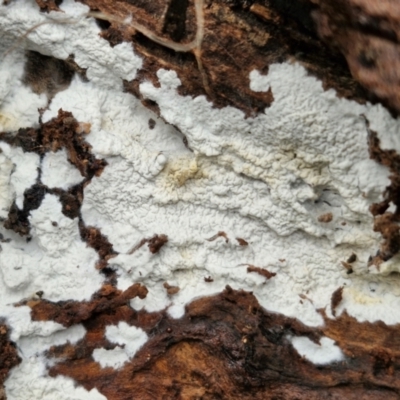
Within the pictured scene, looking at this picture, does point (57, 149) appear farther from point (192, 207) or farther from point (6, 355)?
point (6, 355)

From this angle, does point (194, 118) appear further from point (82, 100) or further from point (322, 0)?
point (322, 0)

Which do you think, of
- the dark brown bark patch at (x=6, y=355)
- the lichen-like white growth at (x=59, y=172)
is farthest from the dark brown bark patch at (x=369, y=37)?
the dark brown bark patch at (x=6, y=355)

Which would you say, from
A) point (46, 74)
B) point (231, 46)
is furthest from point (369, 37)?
point (46, 74)

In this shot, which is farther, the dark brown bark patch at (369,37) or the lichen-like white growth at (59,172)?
the lichen-like white growth at (59,172)

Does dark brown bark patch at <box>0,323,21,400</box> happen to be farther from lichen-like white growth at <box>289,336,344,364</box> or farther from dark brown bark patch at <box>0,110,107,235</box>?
lichen-like white growth at <box>289,336,344,364</box>

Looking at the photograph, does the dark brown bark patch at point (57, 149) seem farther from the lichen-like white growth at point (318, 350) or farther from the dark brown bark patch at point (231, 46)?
the lichen-like white growth at point (318, 350)

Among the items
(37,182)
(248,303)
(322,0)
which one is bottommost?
(37,182)

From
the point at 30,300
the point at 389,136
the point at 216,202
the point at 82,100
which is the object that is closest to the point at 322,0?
the point at 389,136

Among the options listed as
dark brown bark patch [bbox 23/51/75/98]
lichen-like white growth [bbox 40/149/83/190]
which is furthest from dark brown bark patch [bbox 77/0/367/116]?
lichen-like white growth [bbox 40/149/83/190]
